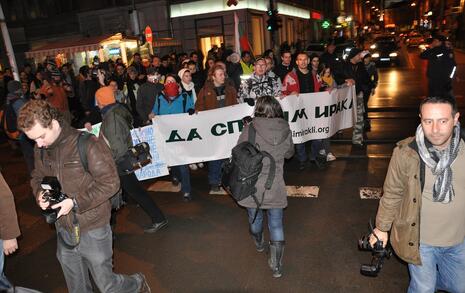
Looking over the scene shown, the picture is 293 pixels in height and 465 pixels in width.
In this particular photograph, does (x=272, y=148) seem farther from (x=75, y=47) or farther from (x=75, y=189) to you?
(x=75, y=47)

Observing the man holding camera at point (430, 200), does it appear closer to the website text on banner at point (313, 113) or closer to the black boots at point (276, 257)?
the black boots at point (276, 257)

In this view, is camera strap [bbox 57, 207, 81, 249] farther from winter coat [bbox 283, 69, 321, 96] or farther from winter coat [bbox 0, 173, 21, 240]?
winter coat [bbox 283, 69, 321, 96]

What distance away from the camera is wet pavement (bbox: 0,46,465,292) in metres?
3.90

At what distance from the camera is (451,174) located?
2469 millimetres

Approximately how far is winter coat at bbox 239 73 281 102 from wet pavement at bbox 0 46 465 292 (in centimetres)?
153

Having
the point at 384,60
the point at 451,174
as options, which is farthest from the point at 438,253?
the point at 384,60

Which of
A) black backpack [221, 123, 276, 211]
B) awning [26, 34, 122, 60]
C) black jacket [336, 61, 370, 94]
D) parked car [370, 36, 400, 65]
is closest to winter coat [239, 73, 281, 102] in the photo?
black jacket [336, 61, 370, 94]

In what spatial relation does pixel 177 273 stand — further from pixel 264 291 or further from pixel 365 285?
pixel 365 285

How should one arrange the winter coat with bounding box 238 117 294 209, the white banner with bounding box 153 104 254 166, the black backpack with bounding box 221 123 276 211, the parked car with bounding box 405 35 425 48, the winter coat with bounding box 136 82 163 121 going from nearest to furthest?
1. the black backpack with bounding box 221 123 276 211
2. the winter coat with bounding box 238 117 294 209
3. the white banner with bounding box 153 104 254 166
4. the winter coat with bounding box 136 82 163 121
5. the parked car with bounding box 405 35 425 48

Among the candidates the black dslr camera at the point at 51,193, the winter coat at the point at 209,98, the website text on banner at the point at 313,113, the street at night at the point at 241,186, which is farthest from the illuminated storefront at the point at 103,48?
the black dslr camera at the point at 51,193

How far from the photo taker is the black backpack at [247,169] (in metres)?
3.55

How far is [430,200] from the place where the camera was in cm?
257

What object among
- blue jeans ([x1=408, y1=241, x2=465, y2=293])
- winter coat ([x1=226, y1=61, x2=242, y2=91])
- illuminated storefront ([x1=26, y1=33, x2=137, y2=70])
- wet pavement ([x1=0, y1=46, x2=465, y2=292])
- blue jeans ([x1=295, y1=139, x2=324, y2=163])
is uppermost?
illuminated storefront ([x1=26, y1=33, x2=137, y2=70])

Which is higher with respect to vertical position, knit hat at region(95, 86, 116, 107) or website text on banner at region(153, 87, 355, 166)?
knit hat at region(95, 86, 116, 107)
